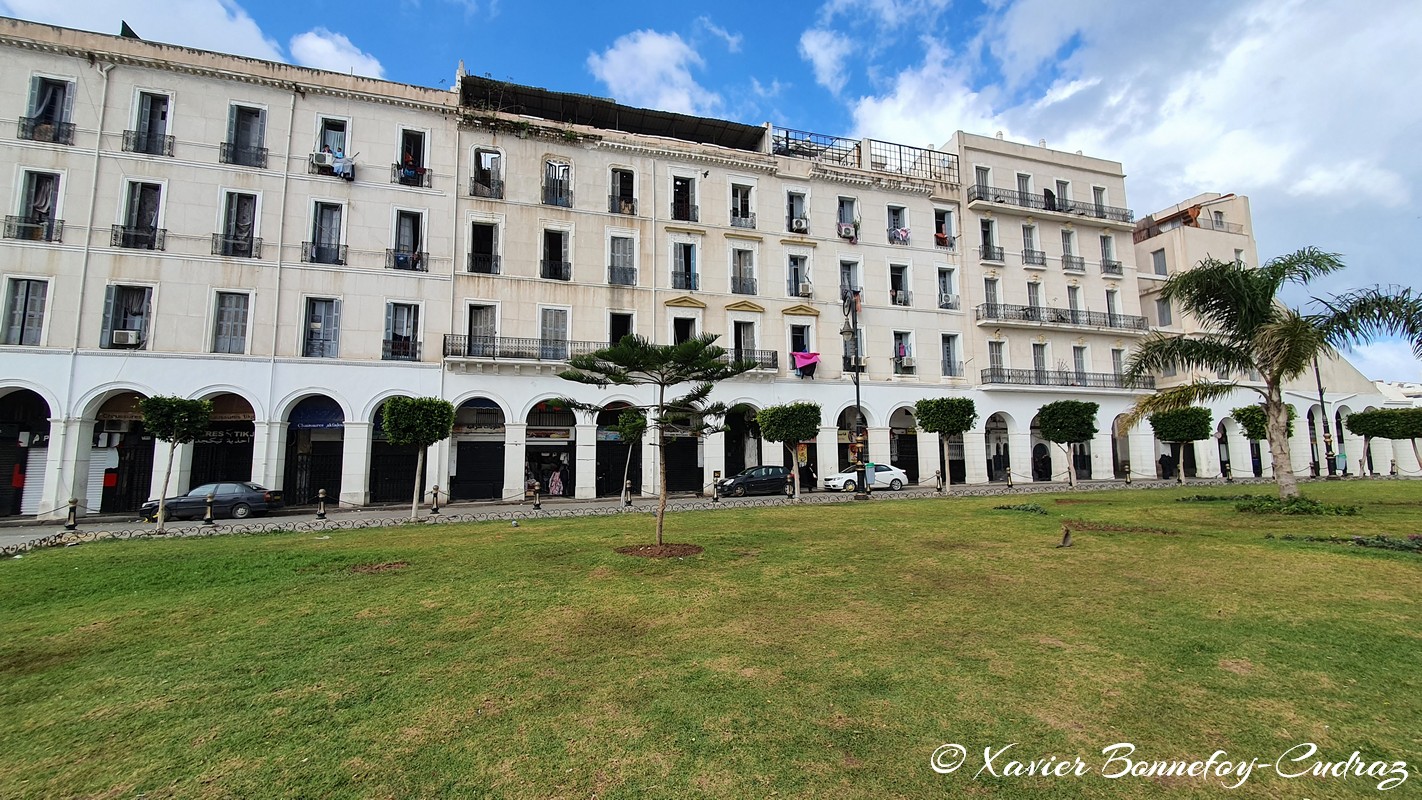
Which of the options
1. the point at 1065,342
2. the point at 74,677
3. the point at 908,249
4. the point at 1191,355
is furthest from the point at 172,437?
the point at 1065,342

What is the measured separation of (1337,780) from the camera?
3.22m

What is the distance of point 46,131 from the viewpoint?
21500 mm

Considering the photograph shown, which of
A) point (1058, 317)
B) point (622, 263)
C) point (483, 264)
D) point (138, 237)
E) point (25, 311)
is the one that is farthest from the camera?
point (1058, 317)

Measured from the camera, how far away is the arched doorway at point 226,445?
23.1m

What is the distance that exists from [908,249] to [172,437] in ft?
101

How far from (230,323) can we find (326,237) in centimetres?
468

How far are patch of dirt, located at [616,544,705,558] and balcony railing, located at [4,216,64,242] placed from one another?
24.9 m

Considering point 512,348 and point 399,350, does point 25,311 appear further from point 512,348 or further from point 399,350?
point 512,348

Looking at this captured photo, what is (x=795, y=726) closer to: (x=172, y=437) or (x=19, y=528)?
(x=172, y=437)

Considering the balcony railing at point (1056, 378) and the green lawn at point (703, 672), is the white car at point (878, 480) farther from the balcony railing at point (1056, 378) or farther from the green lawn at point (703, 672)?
the green lawn at point (703, 672)

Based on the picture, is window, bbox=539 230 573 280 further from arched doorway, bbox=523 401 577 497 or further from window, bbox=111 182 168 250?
window, bbox=111 182 168 250

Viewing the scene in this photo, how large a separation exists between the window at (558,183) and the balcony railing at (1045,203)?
21.3 m

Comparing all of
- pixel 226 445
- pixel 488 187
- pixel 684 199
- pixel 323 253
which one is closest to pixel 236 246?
pixel 323 253

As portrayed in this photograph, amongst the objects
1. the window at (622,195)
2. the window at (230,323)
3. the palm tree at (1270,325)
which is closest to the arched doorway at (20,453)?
the window at (230,323)
